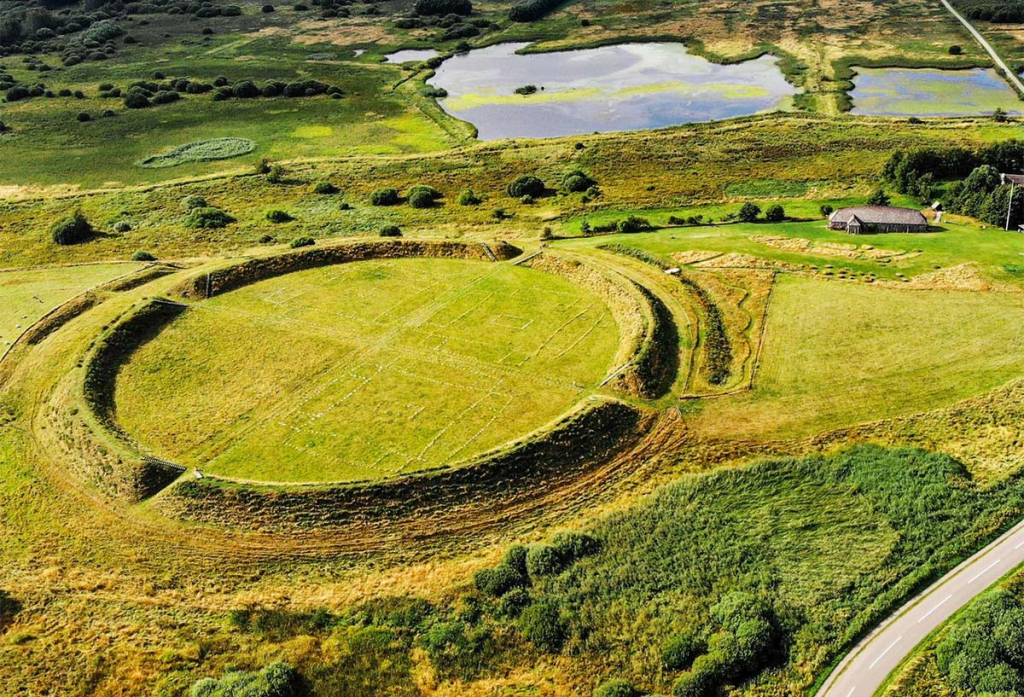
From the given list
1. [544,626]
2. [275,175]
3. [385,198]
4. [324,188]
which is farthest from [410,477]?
[275,175]

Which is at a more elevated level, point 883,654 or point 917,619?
point 917,619

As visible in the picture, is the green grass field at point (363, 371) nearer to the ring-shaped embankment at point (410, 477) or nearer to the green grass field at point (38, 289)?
the ring-shaped embankment at point (410, 477)

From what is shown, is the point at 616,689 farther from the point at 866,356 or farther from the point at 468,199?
the point at 468,199

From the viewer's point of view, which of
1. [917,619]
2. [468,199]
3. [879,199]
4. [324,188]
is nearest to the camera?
[917,619]

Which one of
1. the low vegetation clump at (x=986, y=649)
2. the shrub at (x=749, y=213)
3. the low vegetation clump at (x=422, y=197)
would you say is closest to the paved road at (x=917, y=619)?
the low vegetation clump at (x=986, y=649)

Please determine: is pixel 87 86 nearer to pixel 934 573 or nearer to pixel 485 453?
pixel 485 453

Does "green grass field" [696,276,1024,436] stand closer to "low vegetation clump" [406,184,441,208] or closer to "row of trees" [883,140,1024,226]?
"row of trees" [883,140,1024,226]
